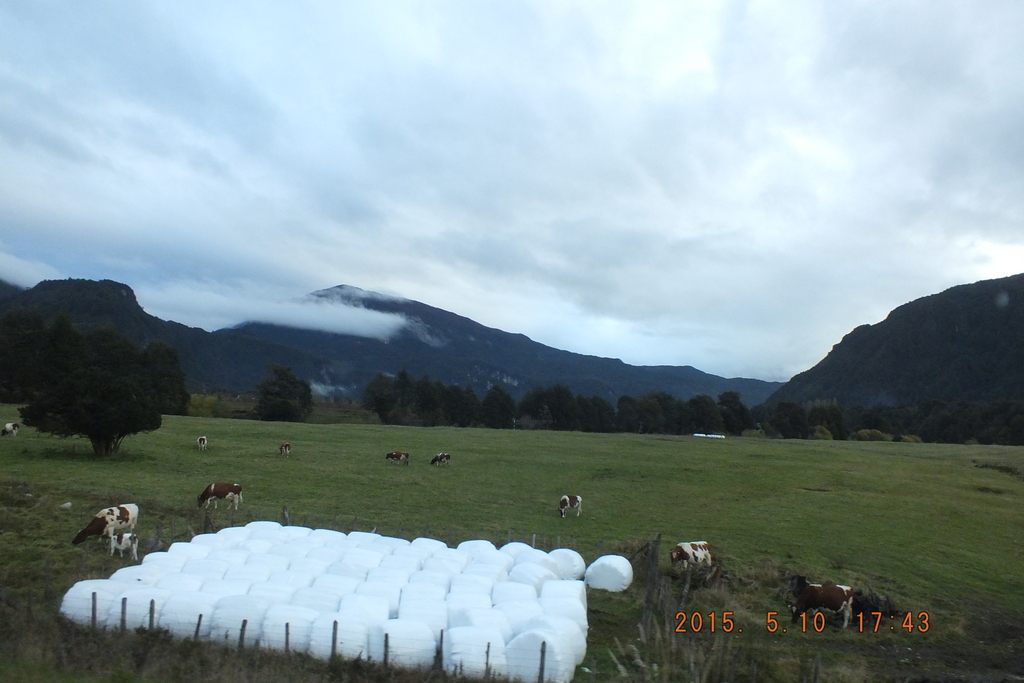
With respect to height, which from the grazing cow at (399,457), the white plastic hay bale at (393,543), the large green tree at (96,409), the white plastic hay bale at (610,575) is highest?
the large green tree at (96,409)

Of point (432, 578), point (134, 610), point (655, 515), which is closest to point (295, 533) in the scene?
point (432, 578)

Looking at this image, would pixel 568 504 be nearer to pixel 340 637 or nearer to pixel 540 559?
pixel 540 559

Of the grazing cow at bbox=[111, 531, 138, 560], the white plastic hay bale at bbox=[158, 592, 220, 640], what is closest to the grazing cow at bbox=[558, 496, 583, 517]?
the grazing cow at bbox=[111, 531, 138, 560]

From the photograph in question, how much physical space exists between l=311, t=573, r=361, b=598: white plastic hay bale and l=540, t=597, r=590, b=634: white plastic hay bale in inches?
189

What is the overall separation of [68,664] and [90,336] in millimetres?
87056

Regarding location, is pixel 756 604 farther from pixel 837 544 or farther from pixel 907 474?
pixel 907 474

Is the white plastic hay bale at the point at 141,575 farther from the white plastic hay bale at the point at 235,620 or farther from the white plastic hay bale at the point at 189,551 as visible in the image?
the white plastic hay bale at the point at 235,620

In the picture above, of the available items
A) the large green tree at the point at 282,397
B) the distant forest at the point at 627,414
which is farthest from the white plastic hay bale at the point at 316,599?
the distant forest at the point at 627,414

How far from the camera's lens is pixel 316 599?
14883 millimetres

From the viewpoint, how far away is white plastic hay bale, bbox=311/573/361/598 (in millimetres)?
15461

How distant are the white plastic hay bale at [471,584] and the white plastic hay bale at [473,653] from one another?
2.88 m

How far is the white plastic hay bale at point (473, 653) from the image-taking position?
12.9 metres

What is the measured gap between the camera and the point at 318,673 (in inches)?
483

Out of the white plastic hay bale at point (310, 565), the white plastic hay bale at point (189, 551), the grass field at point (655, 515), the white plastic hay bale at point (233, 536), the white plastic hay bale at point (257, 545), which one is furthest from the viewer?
the white plastic hay bale at point (233, 536)
